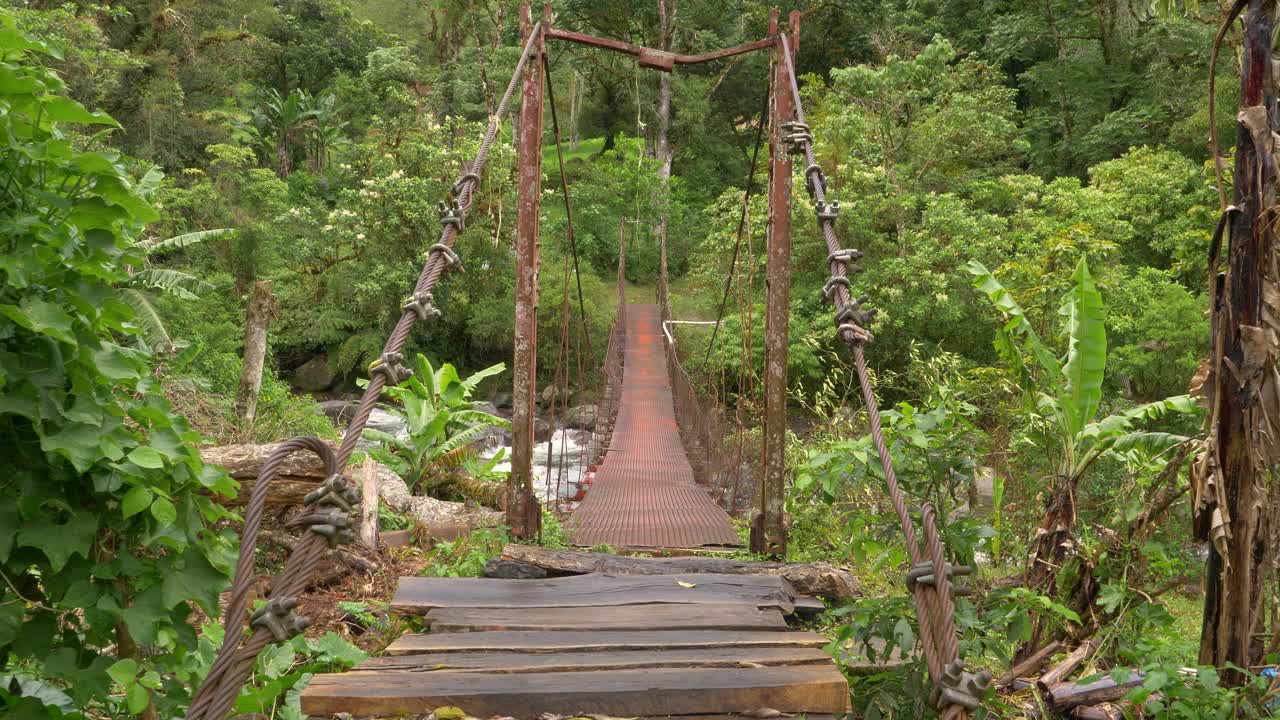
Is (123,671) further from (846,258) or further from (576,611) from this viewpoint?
(846,258)

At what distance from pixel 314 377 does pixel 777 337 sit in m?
12.3

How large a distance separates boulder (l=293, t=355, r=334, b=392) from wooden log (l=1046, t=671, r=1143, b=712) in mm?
13147

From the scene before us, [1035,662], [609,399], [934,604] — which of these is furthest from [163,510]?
[609,399]

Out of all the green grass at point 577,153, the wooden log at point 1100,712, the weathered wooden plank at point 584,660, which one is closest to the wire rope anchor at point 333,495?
the weathered wooden plank at point 584,660

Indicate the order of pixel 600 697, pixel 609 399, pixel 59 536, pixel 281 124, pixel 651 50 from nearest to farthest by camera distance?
pixel 59 536
pixel 600 697
pixel 651 50
pixel 609 399
pixel 281 124

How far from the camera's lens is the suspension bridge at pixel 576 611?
3.26 feet

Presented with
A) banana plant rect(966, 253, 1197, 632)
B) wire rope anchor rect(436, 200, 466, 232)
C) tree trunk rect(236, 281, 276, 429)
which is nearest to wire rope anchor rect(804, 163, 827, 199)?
wire rope anchor rect(436, 200, 466, 232)

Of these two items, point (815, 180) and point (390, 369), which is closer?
point (390, 369)

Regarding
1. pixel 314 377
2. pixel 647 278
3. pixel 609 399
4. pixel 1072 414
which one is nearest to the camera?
pixel 1072 414

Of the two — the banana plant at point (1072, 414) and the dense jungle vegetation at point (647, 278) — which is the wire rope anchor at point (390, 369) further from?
the banana plant at point (1072, 414)

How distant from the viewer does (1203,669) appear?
5.74ft

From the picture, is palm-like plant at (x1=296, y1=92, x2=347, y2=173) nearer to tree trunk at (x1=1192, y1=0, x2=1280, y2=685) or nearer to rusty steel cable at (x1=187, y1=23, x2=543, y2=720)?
tree trunk at (x1=1192, y1=0, x2=1280, y2=685)

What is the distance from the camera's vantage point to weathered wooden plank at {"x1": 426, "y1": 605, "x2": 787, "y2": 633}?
174cm

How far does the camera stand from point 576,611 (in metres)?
1.86
